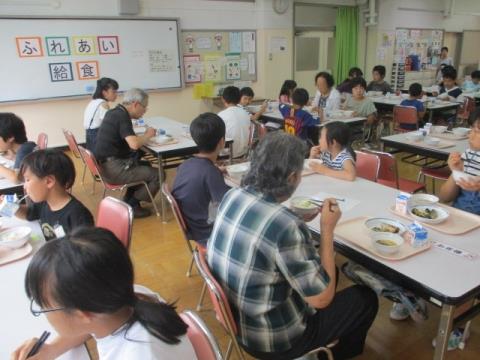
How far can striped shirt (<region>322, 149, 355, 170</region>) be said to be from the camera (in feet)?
8.33

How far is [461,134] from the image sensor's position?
363 cm

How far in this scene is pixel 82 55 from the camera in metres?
5.80

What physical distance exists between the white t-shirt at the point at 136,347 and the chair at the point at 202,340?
0.13 metres

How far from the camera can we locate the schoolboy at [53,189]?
175 cm


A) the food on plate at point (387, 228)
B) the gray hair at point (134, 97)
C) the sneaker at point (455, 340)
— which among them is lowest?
the sneaker at point (455, 340)

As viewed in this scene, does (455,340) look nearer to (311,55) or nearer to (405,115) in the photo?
(405,115)

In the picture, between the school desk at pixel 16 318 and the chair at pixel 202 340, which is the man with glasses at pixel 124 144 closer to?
the school desk at pixel 16 318

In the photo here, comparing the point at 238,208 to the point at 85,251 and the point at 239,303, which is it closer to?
the point at 239,303

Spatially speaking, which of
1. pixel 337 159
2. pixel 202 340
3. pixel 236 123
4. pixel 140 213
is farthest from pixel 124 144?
pixel 202 340

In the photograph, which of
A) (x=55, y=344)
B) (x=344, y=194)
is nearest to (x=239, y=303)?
(x=55, y=344)

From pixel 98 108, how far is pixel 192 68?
3089mm

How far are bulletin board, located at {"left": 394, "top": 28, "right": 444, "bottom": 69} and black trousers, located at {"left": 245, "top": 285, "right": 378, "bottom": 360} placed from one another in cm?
921

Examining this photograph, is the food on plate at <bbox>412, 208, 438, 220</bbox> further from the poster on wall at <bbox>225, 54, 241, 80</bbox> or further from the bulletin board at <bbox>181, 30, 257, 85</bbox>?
Answer: the poster on wall at <bbox>225, 54, 241, 80</bbox>

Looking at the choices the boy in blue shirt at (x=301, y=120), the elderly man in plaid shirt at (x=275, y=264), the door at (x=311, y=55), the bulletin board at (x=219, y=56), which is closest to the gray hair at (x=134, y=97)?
the boy in blue shirt at (x=301, y=120)
